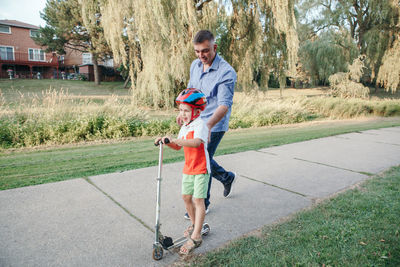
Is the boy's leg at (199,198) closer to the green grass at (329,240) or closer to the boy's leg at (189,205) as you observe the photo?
the boy's leg at (189,205)

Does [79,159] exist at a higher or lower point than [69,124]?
lower

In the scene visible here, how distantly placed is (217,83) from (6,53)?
134ft

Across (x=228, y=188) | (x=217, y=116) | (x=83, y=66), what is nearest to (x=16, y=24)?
(x=83, y=66)

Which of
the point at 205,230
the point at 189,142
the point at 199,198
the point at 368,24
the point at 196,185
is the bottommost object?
the point at 205,230

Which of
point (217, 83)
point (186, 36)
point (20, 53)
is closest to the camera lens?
point (217, 83)

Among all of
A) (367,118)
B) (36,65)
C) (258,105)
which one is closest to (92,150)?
(258,105)

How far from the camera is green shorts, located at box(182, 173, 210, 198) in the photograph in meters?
2.56

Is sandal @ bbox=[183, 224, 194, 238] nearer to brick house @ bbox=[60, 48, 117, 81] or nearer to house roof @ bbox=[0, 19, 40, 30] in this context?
brick house @ bbox=[60, 48, 117, 81]

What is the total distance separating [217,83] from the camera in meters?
2.96

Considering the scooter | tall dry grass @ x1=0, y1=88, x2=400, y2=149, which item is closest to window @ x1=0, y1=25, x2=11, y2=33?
tall dry grass @ x1=0, y1=88, x2=400, y2=149

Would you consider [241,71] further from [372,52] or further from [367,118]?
[372,52]

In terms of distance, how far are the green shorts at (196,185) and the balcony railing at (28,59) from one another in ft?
129

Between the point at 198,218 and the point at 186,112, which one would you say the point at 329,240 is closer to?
the point at 198,218

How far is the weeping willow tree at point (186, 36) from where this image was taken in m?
10.4
